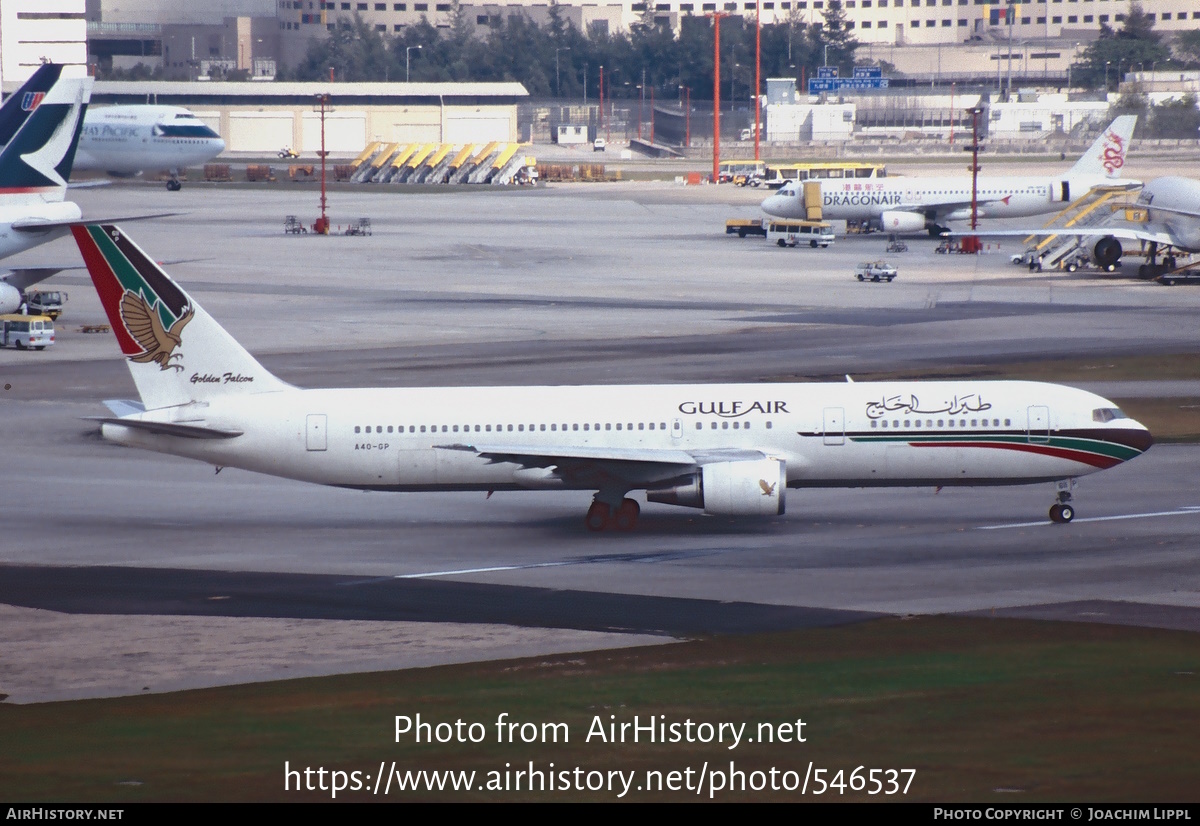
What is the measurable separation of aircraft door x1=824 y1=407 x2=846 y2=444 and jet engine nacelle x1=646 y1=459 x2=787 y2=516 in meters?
1.96

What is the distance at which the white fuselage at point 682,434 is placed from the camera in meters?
41.2

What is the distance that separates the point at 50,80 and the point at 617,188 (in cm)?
12356

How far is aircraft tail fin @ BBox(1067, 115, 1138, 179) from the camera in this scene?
127 m

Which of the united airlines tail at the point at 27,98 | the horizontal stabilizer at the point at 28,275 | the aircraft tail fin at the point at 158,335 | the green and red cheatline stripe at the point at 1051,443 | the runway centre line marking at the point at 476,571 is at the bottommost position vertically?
the runway centre line marking at the point at 476,571

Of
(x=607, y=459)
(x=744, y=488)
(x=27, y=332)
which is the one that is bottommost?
(x=27, y=332)

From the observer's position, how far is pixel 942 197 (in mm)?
132500

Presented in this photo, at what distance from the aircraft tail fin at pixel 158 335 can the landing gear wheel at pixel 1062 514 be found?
2241cm

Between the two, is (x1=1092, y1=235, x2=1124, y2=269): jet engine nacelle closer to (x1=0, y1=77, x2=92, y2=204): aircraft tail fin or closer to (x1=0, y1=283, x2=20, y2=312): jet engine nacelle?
(x1=0, y1=77, x2=92, y2=204): aircraft tail fin

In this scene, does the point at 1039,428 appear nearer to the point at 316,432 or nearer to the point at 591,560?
the point at 591,560

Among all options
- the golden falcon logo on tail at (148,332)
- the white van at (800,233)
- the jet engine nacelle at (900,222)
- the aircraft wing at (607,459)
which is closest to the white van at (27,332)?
the golden falcon logo on tail at (148,332)

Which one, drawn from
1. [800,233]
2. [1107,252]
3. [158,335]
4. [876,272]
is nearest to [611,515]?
[158,335]

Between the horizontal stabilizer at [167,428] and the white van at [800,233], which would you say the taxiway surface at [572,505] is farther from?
the white van at [800,233]

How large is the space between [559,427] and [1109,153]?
10220cm

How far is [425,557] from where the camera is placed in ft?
129
